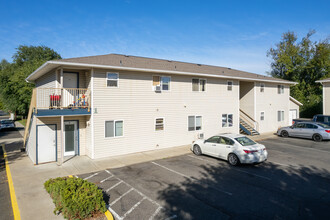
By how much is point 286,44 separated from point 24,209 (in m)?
48.6

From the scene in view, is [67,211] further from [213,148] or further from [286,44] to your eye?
[286,44]

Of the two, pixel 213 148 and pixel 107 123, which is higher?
pixel 107 123

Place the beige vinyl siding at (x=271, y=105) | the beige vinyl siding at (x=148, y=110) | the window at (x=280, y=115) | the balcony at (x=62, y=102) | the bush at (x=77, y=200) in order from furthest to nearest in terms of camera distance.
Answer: the window at (x=280, y=115) < the beige vinyl siding at (x=271, y=105) < the beige vinyl siding at (x=148, y=110) < the balcony at (x=62, y=102) < the bush at (x=77, y=200)

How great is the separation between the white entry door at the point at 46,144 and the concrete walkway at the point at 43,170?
54 cm

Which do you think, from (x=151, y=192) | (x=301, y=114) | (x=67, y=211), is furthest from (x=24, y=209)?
(x=301, y=114)

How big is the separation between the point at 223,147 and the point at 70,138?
9036 millimetres

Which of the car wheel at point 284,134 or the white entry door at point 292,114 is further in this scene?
the white entry door at point 292,114

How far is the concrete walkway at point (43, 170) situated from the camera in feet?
22.9

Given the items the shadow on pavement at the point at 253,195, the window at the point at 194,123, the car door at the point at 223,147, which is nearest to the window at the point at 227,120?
the window at the point at 194,123

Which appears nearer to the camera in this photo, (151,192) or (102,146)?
(151,192)

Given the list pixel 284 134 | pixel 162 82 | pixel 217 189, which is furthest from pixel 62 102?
pixel 284 134

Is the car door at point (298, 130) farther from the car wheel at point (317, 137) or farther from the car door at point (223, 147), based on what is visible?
the car door at point (223, 147)

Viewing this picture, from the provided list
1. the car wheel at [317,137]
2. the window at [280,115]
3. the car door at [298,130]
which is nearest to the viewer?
the car wheel at [317,137]

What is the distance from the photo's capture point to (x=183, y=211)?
647cm
